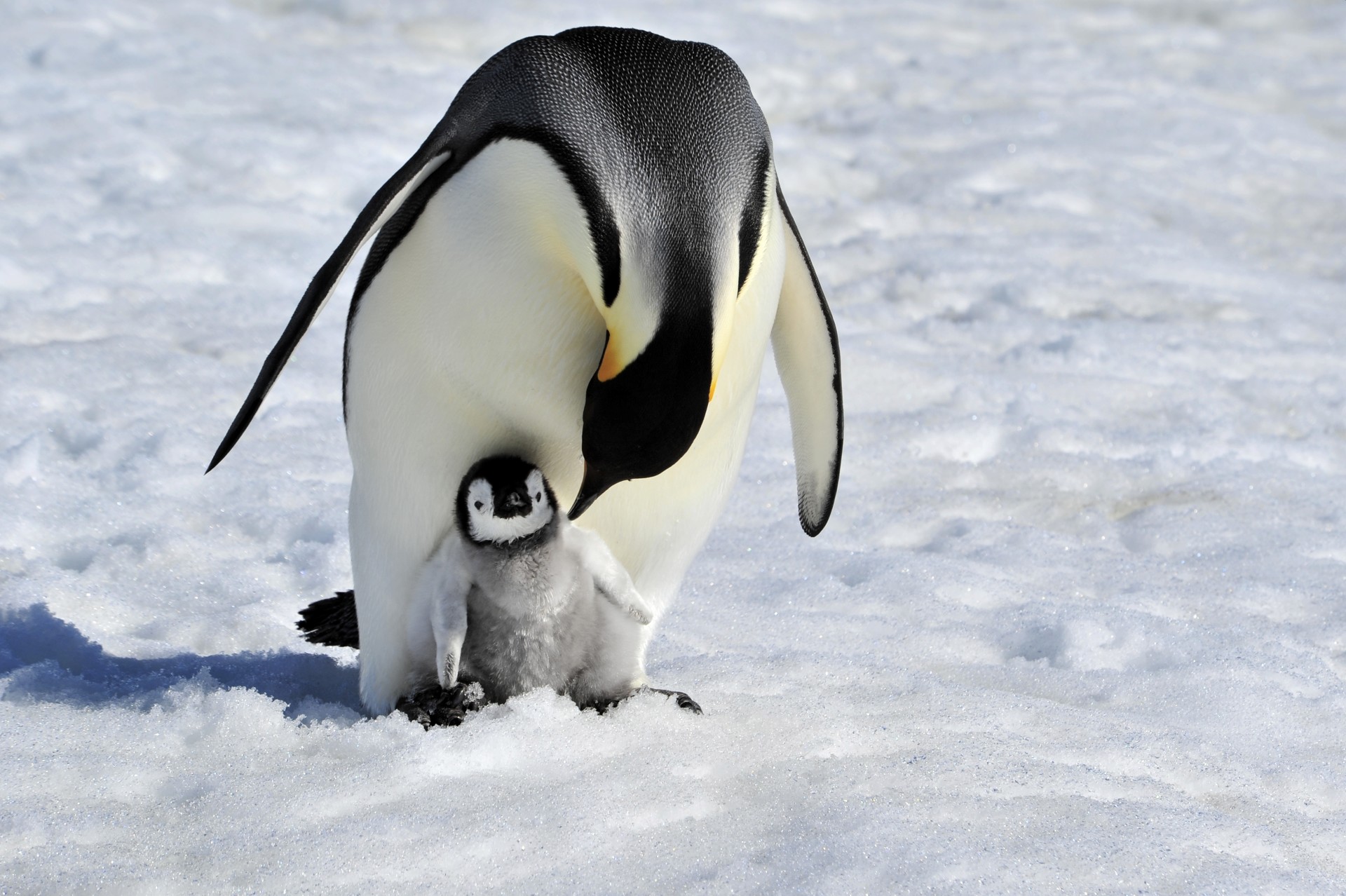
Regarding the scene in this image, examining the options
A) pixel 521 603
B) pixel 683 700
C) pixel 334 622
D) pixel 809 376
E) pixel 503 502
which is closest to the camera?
pixel 503 502

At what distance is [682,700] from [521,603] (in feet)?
1.12

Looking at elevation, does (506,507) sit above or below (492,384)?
below

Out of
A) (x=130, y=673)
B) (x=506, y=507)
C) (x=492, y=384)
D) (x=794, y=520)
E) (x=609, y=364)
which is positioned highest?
(x=609, y=364)

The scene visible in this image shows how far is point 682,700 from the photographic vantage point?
238 centimetres

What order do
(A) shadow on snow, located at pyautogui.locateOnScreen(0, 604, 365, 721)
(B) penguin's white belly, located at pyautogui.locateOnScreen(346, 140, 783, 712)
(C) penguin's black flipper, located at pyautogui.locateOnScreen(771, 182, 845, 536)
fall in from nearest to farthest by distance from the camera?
(B) penguin's white belly, located at pyautogui.locateOnScreen(346, 140, 783, 712)
(A) shadow on snow, located at pyautogui.locateOnScreen(0, 604, 365, 721)
(C) penguin's black flipper, located at pyautogui.locateOnScreen(771, 182, 845, 536)

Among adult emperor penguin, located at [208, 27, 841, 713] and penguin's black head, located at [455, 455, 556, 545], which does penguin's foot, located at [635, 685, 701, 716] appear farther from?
penguin's black head, located at [455, 455, 556, 545]

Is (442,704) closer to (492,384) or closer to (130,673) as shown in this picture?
(492,384)

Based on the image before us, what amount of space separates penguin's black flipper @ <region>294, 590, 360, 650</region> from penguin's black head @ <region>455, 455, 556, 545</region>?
0.55 m

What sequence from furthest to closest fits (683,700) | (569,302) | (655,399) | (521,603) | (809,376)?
(809,376), (683,700), (521,603), (569,302), (655,399)

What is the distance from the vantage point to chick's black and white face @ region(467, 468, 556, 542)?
2.14 metres

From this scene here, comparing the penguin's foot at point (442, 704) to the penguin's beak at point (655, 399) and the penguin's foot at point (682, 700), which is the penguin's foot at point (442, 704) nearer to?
the penguin's foot at point (682, 700)

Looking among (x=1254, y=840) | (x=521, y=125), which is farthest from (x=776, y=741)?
(x=521, y=125)

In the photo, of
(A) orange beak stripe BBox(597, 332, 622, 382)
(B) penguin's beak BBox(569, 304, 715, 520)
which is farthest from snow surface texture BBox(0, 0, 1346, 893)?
(A) orange beak stripe BBox(597, 332, 622, 382)

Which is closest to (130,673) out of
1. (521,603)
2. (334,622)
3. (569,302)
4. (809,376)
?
(334,622)
